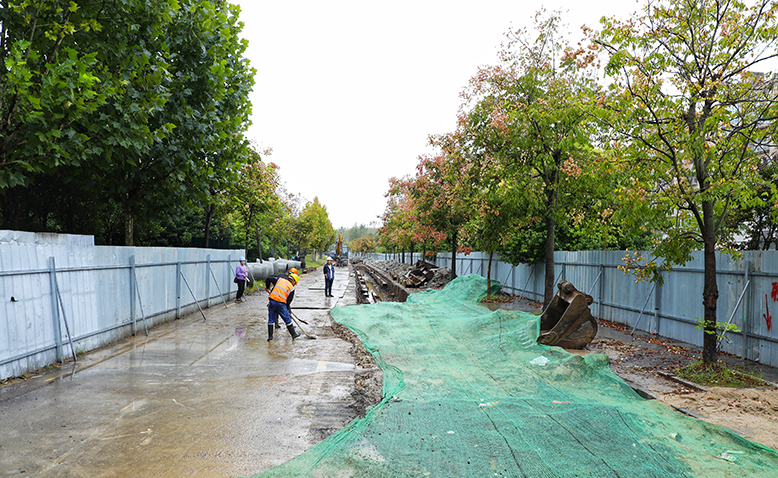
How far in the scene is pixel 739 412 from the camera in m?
5.46

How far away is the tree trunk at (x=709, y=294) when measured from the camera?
7270mm

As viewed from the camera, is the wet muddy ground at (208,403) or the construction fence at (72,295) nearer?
the wet muddy ground at (208,403)

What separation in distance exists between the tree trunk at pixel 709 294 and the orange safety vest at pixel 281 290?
25.7 feet

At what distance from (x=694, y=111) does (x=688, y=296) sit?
450 centimetres

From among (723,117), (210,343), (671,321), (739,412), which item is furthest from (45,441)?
(671,321)

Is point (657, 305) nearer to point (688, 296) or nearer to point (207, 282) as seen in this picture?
point (688, 296)

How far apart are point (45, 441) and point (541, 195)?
11592mm

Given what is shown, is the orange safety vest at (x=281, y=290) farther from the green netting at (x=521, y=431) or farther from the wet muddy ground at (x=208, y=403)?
the green netting at (x=521, y=431)

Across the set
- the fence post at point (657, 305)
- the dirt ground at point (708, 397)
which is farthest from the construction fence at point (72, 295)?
the fence post at point (657, 305)

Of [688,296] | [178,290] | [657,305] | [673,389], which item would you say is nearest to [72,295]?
[178,290]

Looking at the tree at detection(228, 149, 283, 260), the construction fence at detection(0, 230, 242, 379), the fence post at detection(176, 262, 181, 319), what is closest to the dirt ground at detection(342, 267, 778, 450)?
the construction fence at detection(0, 230, 242, 379)

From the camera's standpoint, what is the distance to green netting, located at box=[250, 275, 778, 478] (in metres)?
3.85

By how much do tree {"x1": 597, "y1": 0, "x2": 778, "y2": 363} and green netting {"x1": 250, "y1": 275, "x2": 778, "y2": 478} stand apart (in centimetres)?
279

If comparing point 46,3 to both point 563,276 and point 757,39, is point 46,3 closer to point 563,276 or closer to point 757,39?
point 757,39
